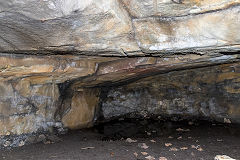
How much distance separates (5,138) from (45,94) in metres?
1.80

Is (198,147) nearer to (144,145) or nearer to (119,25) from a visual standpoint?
(144,145)

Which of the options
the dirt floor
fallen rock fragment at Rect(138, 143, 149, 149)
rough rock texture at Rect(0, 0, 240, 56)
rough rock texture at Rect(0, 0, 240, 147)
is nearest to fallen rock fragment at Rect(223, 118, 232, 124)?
rough rock texture at Rect(0, 0, 240, 147)

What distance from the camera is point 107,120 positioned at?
1159cm

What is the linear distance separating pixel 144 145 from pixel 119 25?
410cm

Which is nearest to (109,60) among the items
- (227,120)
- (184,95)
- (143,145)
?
(143,145)

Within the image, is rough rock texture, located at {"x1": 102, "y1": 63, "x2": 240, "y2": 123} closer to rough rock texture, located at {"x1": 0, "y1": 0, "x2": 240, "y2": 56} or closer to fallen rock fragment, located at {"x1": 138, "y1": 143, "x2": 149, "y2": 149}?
fallen rock fragment, located at {"x1": 138, "y1": 143, "x2": 149, "y2": 149}

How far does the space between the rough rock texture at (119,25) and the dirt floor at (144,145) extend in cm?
279

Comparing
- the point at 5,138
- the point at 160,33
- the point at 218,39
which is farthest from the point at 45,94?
the point at 218,39

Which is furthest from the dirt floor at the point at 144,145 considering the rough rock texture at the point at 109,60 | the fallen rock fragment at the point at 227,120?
the rough rock texture at the point at 109,60

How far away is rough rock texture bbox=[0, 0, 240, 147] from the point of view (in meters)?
3.75

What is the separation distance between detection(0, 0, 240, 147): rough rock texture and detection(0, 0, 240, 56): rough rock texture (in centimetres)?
2

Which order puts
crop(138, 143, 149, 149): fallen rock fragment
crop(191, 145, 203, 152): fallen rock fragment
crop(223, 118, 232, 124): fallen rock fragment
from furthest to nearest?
1. crop(223, 118, 232, 124): fallen rock fragment
2. crop(138, 143, 149, 149): fallen rock fragment
3. crop(191, 145, 203, 152): fallen rock fragment

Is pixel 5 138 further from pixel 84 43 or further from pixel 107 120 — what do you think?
pixel 107 120

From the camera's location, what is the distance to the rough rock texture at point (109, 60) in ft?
12.3
